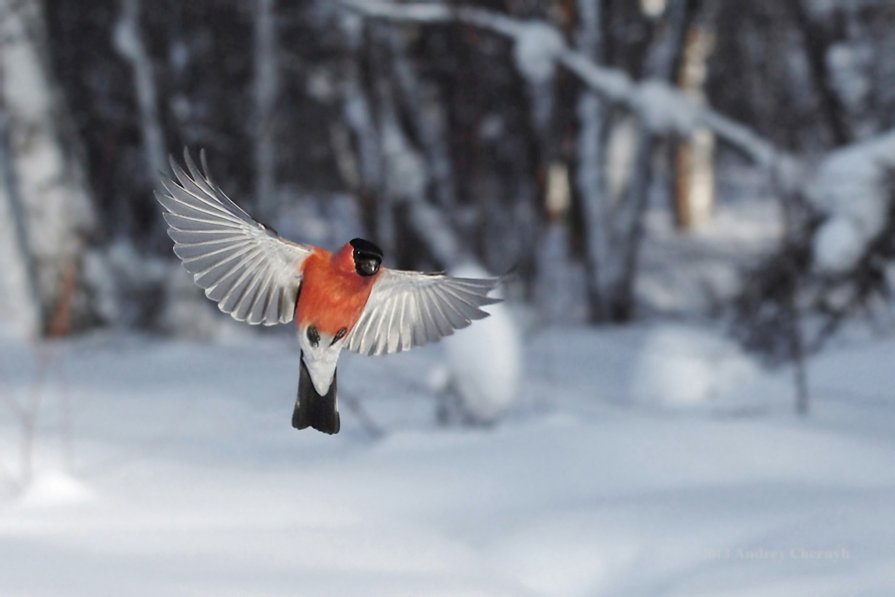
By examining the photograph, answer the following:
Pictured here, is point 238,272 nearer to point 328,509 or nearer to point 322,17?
point 328,509

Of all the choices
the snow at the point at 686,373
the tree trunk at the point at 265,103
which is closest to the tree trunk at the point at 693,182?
the tree trunk at the point at 265,103

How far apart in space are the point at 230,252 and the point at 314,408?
1.20 feet

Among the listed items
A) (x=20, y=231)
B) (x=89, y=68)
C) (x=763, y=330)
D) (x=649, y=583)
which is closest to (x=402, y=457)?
(x=649, y=583)

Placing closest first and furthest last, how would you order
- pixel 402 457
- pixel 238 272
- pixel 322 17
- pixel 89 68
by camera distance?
pixel 238 272, pixel 402 457, pixel 322 17, pixel 89 68

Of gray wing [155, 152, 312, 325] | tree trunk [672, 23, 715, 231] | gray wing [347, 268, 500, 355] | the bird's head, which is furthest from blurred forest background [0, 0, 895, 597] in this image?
tree trunk [672, 23, 715, 231]

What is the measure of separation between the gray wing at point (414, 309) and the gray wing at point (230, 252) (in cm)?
14

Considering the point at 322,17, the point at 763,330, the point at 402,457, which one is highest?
the point at 322,17

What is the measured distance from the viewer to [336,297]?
1.68 m

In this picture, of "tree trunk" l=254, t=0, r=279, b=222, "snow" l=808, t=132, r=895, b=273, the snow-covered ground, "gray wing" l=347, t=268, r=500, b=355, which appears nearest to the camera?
"gray wing" l=347, t=268, r=500, b=355

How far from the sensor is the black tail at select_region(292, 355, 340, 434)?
1553 mm

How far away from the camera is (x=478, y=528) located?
4.81 metres

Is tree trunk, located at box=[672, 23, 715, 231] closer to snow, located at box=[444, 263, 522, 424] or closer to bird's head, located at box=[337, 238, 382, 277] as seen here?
snow, located at box=[444, 263, 522, 424]

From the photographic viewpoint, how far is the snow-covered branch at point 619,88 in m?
6.74

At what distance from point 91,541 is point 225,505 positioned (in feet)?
2.41
